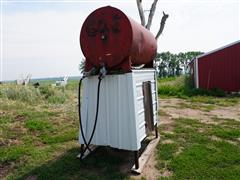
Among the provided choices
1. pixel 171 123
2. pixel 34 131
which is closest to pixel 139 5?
pixel 171 123

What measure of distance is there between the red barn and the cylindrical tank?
8912mm

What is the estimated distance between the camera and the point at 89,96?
290 centimetres

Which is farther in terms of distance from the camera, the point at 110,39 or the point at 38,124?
the point at 38,124

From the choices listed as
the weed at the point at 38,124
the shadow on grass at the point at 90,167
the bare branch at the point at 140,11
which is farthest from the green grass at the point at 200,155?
the bare branch at the point at 140,11

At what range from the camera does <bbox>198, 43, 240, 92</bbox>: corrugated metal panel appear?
34.3 ft

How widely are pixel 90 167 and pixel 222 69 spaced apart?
31.0ft

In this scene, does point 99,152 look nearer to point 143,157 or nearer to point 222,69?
point 143,157

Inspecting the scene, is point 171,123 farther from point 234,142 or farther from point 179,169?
point 179,169

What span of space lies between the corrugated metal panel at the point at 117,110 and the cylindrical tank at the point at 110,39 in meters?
0.18

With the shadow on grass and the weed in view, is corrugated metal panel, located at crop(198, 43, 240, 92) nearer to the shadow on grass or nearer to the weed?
the weed

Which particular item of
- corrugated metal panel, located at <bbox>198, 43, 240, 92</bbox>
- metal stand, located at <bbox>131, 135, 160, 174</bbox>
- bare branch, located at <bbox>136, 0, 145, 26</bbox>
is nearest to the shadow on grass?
metal stand, located at <bbox>131, 135, 160, 174</bbox>

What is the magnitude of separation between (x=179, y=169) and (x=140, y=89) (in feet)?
3.36

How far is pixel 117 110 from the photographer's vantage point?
8.96 feet

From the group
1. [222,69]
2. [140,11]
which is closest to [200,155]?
[140,11]
